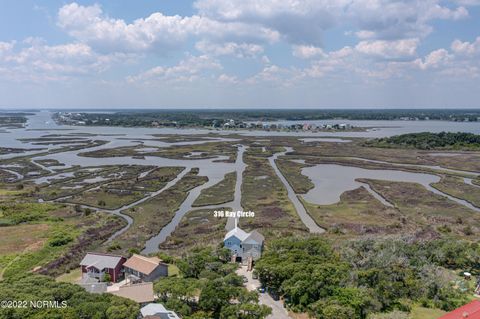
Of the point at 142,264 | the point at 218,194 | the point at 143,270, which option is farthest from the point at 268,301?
the point at 218,194

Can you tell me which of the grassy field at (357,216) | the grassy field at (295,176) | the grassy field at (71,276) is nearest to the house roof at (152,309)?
the grassy field at (71,276)

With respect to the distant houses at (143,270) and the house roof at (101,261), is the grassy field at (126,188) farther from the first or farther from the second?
the distant houses at (143,270)

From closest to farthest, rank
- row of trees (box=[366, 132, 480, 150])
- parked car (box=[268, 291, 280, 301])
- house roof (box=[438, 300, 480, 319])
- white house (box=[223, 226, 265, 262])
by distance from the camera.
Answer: house roof (box=[438, 300, 480, 319]) < parked car (box=[268, 291, 280, 301]) < white house (box=[223, 226, 265, 262]) < row of trees (box=[366, 132, 480, 150])

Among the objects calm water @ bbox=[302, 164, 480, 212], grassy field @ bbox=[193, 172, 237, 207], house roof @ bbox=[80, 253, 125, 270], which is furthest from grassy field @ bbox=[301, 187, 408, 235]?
house roof @ bbox=[80, 253, 125, 270]

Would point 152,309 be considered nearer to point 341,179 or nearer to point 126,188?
point 126,188

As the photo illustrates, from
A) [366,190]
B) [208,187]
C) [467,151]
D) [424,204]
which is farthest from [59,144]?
[467,151]

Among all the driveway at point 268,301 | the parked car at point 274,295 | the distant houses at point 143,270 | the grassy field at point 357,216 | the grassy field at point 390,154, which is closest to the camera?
the driveway at point 268,301

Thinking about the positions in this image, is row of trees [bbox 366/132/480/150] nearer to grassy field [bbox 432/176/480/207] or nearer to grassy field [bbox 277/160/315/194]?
grassy field [bbox 277/160/315/194]
